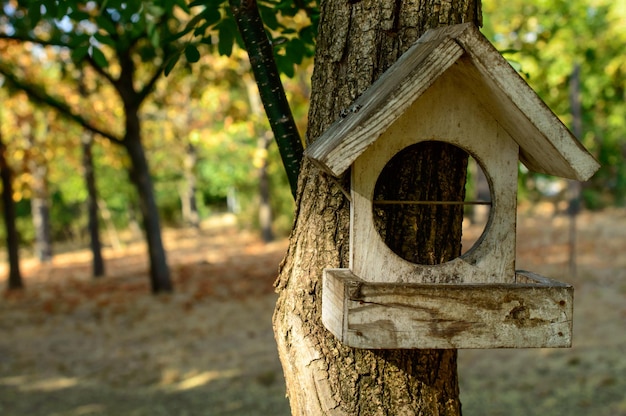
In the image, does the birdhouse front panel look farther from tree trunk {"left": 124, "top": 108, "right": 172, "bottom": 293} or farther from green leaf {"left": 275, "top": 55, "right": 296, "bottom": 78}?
tree trunk {"left": 124, "top": 108, "right": 172, "bottom": 293}

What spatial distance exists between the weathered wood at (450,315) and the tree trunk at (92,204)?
41.8 ft

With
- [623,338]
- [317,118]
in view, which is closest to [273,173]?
[623,338]

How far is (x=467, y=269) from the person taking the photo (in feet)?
6.21

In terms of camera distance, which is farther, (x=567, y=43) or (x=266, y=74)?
(x=567, y=43)

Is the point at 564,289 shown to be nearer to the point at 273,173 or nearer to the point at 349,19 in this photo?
the point at 349,19

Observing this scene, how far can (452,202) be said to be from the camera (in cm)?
176

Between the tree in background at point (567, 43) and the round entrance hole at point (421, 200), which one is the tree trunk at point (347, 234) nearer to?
the round entrance hole at point (421, 200)

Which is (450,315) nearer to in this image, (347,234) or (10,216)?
(347,234)

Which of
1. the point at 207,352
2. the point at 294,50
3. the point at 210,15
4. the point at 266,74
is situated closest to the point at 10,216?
the point at 207,352

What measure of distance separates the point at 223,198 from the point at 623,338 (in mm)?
31264

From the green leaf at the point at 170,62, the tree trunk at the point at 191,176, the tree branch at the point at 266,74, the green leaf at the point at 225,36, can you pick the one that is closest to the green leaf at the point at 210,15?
the green leaf at the point at 225,36

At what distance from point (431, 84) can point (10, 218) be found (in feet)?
41.7

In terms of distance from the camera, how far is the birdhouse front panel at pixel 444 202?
1.80 meters

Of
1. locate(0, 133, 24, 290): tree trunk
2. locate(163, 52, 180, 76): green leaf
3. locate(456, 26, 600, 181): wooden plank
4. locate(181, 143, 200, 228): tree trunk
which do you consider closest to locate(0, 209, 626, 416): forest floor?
locate(0, 133, 24, 290): tree trunk
